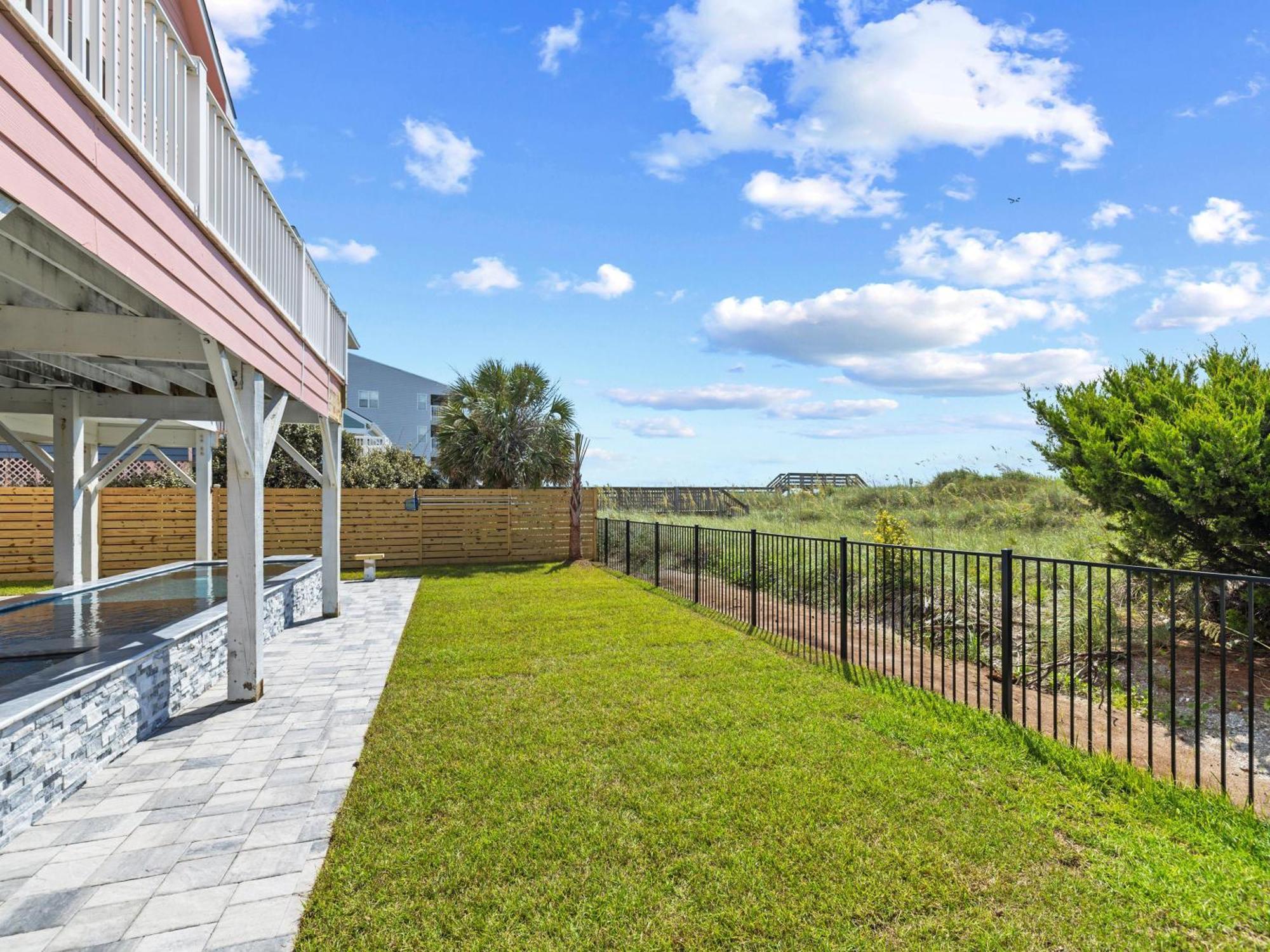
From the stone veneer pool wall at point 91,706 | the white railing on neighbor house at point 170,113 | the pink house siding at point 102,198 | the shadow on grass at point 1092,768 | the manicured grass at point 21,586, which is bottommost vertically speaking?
the manicured grass at point 21,586

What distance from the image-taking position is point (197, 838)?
2717 mm

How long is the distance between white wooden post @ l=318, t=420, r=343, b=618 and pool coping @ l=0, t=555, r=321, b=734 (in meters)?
1.93

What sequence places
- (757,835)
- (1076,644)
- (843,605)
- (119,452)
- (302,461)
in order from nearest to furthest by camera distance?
(757,835) → (1076,644) → (843,605) → (302,461) → (119,452)

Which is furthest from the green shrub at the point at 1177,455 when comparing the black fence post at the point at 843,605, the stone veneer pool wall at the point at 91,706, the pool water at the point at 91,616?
the pool water at the point at 91,616

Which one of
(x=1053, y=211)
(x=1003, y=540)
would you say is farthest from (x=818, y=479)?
(x=1053, y=211)

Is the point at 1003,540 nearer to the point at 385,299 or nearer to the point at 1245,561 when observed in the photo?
the point at 1245,561

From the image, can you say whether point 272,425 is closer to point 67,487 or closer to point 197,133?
point 197,133

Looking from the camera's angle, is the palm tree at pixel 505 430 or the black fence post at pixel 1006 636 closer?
the black fence post at pixel 1006 636

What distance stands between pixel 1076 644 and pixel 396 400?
3477cm

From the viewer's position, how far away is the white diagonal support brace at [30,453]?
24.1 feet

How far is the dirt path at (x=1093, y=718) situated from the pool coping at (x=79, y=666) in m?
4.80

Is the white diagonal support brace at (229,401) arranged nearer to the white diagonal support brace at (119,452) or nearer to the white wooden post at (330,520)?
the white wooden post at (330,520)

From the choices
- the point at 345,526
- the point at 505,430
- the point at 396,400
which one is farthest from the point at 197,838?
the point at 396,400

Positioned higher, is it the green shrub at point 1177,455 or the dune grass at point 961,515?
the green shrub at point 1177,455
